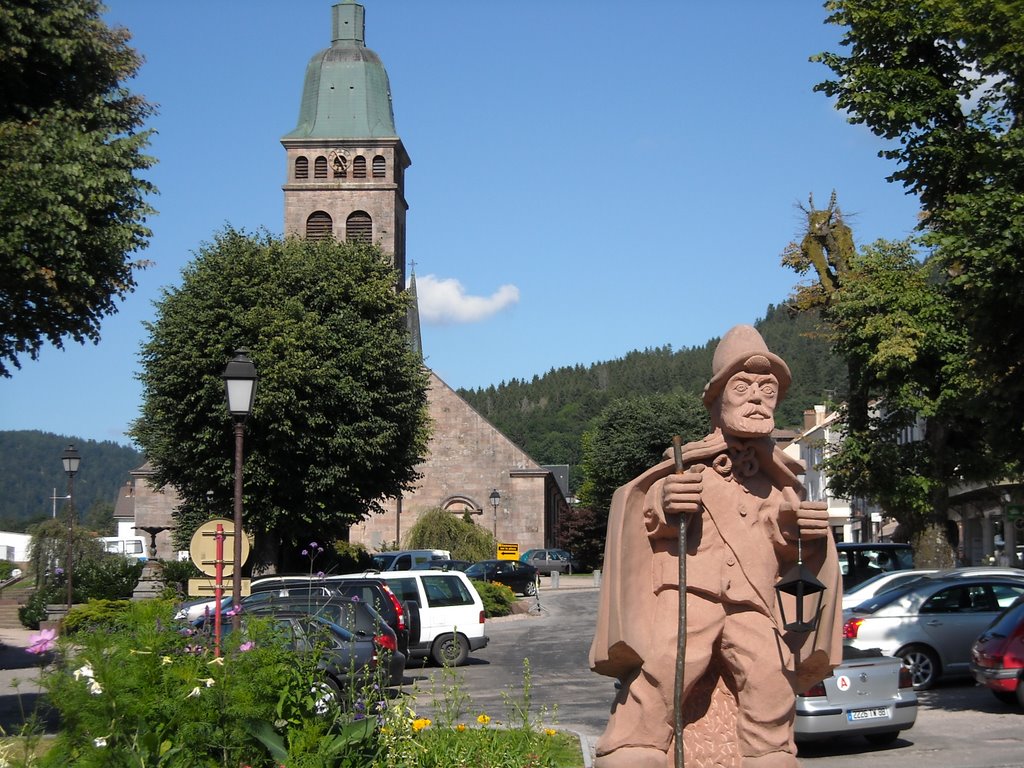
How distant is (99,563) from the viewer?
3469 cm

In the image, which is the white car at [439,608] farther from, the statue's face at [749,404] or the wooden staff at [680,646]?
the wooden staff at [680,646]

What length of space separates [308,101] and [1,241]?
172 ft

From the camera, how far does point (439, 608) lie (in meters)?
21.9

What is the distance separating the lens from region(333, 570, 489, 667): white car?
21.7 metres

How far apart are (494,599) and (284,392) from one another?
9.59m

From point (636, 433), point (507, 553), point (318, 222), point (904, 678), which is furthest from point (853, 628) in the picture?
point (636, 433)

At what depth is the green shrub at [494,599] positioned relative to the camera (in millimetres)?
35000

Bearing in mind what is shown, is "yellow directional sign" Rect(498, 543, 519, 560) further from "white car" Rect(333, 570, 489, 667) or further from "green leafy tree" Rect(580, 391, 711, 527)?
"white car" Rect(333, 570, 489, 667)

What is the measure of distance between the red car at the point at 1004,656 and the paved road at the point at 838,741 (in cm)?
41

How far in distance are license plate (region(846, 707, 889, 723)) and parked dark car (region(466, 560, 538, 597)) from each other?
2899 centimetres

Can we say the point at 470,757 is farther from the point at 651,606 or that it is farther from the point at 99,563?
the point at 99,563

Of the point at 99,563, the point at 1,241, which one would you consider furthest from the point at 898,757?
the point at 99,563

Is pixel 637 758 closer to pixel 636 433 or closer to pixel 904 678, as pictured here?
pixel 904 678

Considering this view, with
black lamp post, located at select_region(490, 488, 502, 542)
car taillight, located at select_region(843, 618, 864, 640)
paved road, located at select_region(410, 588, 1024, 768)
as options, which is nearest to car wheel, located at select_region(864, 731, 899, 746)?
paved road, located at select_region(410, 588, 1024, 768)
